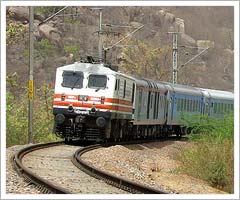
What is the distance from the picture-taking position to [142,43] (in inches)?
2159

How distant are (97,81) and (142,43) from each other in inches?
1375

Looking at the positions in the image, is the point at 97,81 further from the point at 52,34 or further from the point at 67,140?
the point at 52,34

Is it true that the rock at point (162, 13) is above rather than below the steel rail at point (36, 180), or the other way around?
above

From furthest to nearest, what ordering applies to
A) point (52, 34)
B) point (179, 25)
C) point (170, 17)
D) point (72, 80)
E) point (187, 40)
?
point (170, 17), point (179, 25), point (187, 40), point (52, 34), point (72, 80)

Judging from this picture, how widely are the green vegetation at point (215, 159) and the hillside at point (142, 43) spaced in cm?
3347

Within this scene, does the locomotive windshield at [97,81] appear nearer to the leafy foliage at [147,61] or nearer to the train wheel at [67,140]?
the train wheel at [67,140]

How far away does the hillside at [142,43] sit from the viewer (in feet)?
180

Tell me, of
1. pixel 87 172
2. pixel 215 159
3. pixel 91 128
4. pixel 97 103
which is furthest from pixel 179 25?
pixel 87 172

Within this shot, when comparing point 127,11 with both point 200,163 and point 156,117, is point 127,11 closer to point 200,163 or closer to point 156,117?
point 156,117

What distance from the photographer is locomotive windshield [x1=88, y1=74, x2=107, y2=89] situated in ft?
66.0

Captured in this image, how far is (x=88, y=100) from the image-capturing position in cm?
2000

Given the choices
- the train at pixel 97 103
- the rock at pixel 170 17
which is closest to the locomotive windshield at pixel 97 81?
the train at pixel 97 103

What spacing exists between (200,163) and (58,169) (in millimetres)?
4059

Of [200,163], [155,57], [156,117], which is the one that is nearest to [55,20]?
[155,57]
